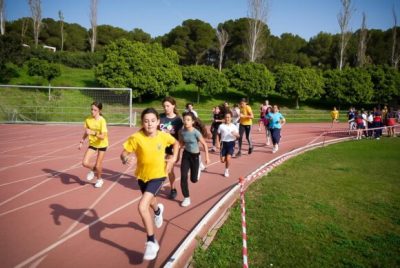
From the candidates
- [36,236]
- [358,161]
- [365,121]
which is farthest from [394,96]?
[36,236]

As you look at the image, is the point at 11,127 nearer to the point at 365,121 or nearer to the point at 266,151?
the point at 266,151

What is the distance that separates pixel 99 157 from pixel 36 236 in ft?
8.69

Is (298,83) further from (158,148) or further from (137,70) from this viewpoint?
(158,148)

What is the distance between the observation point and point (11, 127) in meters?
18.5

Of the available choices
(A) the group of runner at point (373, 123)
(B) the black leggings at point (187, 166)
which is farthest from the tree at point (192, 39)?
(B) the black leggings at point (187, 166)

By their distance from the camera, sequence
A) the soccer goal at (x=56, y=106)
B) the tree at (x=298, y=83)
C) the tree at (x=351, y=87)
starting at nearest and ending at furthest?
the soccer goal at (x=56, y=106) < the tree at (x=298, y=83) < the tree at (x=351, y=87)

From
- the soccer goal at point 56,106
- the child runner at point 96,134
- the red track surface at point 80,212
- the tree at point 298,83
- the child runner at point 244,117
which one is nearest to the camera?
the red track surface at point 80,212

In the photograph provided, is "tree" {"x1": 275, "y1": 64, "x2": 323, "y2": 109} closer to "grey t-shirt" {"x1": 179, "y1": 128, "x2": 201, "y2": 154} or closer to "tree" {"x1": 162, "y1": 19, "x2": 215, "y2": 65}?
"tree" {"x1": 162, "y1": 19, "x2": 215, "y2": 65}

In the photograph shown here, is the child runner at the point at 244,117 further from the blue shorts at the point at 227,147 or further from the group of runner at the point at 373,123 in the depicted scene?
the group of runner at the point at 373,123

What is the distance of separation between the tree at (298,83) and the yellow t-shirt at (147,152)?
35117 millimetres

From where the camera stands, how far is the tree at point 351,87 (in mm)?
37787

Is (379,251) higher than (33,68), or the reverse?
(33,68)

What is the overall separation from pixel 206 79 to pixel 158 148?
1259 inches

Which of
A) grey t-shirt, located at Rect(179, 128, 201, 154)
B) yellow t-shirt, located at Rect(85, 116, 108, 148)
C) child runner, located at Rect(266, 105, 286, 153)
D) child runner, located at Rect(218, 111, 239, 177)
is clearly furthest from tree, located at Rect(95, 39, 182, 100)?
grey t-shirt, located at Rect(179, 128, 201, 154)
